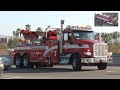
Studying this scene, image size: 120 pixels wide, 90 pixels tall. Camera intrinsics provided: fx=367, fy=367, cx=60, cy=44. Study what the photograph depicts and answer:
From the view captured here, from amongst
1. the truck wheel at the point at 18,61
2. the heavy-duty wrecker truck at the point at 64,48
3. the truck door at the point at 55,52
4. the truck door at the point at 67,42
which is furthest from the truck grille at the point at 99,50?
the truck wheel at the point at 18,61

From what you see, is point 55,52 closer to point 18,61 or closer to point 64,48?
point 64,48

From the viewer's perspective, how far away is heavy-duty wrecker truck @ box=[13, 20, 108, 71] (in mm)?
22047

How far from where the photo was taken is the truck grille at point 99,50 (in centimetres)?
2214

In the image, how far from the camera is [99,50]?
22516 mm

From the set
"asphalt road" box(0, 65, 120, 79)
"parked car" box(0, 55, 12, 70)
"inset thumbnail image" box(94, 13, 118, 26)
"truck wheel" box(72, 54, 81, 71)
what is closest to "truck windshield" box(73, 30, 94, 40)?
"truck wheel" box(72, 54, 81, 71)

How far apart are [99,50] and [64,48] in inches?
87.0

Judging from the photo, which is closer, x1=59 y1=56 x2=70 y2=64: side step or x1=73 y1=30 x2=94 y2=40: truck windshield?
x1=73 y1=30 x2=94 y2=40: truck windshield

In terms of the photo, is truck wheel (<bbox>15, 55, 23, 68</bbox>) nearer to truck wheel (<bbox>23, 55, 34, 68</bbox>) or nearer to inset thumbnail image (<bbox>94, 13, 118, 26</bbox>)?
truck wheel (<bbox>23, 55, 34, 68</bbox>)

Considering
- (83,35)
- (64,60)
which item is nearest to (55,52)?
(64,60)
